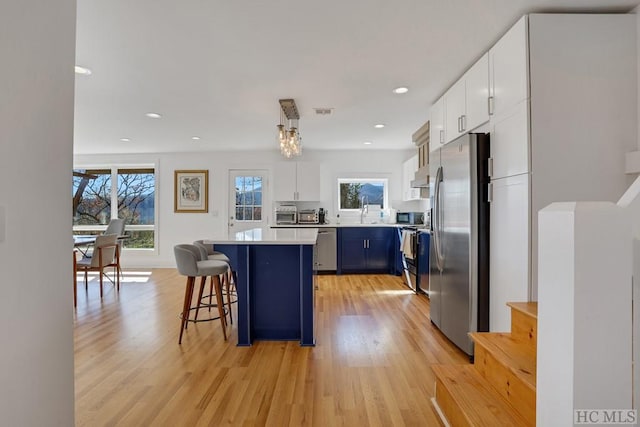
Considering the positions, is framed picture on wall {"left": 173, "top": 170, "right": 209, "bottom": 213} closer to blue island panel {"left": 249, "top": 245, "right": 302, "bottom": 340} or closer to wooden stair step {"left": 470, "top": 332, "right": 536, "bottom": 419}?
blue island panel {"left": 249, "top": 245, "right": 302, "bottom": 340}

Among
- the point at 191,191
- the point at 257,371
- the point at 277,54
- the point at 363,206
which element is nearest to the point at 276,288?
the point at 257,371

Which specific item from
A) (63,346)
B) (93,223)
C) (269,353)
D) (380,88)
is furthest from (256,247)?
(93,223)

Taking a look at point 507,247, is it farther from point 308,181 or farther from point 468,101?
point 308,181

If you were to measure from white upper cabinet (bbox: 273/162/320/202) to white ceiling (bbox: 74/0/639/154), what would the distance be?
5.51 feet

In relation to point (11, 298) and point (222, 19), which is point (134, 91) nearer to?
point (222, 19)

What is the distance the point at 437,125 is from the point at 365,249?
9.31 ft

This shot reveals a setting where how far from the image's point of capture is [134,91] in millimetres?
3166

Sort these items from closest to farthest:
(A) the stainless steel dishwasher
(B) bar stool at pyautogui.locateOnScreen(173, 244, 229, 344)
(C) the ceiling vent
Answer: (B) bar stool at pyautogui.locateOnScreen(173, 244, 229, 344)
(C) the ceiling vent
(A) the stainless steel dishwasher

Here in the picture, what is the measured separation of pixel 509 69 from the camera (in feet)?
6.70

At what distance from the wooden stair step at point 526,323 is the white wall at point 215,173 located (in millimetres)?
4564

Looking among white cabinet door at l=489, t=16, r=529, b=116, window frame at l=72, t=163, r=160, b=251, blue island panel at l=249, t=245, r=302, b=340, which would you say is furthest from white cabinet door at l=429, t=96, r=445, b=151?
window frame at l=72, t=163, r=160, b=251

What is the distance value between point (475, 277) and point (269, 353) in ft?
5.57

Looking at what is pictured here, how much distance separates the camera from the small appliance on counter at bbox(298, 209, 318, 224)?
5926 mm

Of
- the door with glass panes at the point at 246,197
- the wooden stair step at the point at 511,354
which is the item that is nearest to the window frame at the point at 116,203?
the door with glass panes at the point at 246,197
